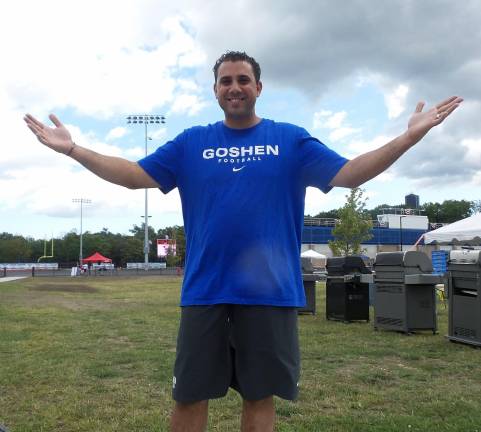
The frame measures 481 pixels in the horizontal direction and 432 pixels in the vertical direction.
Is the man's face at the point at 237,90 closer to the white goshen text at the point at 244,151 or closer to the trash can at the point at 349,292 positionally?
the white goshen text at the point at 244,151

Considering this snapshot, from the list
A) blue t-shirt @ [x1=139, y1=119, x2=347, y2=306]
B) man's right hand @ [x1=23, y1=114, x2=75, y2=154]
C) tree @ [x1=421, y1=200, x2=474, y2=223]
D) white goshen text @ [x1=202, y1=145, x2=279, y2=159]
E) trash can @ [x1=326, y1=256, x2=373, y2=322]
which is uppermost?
tree @ [x1=421, y1=200, x2=474, y2=223]

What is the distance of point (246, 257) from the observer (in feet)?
7.59

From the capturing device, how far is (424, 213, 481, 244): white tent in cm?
1320

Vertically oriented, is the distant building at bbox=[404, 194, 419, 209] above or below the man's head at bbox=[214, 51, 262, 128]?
above

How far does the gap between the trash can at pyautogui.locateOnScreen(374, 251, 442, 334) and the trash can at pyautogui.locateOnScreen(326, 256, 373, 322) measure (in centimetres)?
106

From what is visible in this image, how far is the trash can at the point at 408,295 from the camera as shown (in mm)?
8609

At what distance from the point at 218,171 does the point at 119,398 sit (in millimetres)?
2919

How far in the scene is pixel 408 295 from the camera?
8.75 metres

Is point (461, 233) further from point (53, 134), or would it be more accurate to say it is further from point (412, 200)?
point (412, 200)

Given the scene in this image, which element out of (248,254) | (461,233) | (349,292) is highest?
(461,233)

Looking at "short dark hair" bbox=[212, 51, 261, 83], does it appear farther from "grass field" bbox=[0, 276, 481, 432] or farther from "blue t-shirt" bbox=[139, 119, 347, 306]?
"grass field" bbox=[0, 276, 481, 432]

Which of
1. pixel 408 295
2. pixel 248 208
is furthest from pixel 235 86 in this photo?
pixel 408 295

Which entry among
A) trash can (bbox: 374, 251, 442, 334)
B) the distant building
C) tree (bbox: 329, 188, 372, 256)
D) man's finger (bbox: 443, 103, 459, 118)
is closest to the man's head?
man's finger (bbox: 443, 103, 459, 118)

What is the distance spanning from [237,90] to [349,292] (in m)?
8.53
